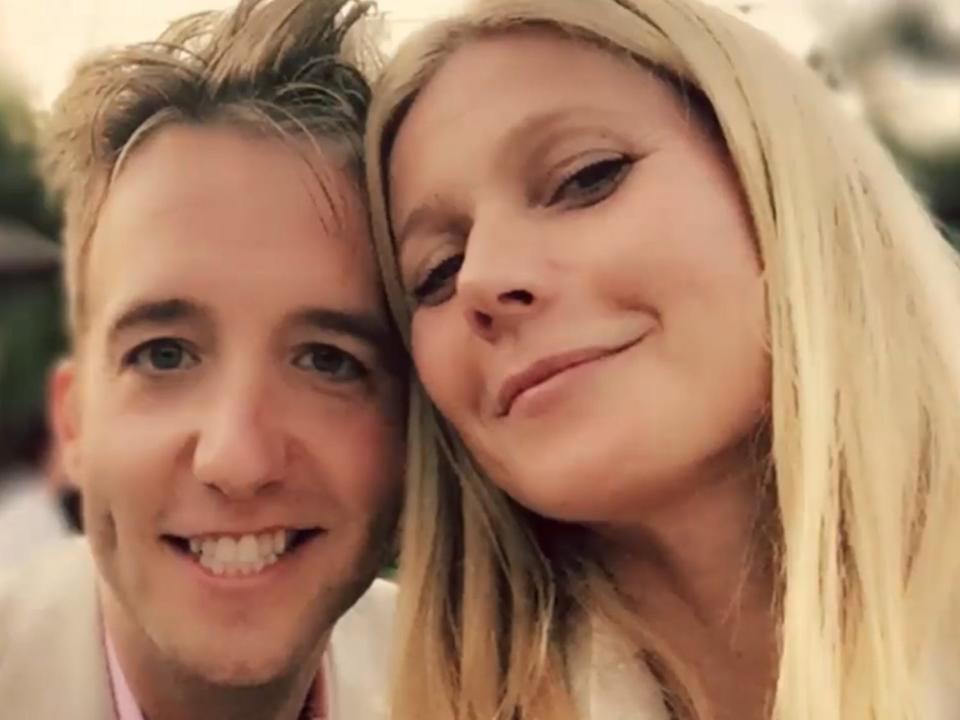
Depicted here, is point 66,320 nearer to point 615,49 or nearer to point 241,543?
point 241,543

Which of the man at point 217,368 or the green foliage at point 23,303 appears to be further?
the green foliage at point 23,303

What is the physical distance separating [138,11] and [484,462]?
1.13ft

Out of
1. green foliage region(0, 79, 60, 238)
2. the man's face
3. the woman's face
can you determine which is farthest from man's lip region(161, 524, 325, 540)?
green foliage region(0, 79, 60, 238)

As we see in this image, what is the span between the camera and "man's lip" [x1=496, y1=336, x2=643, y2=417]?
622 mm

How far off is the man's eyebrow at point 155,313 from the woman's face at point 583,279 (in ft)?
0.40

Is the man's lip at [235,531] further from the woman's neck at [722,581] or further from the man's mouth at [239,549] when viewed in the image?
the woman's neck at [722,581]

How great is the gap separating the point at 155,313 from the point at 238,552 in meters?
0.13

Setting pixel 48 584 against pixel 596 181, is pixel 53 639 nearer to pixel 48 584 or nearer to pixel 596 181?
pixel 48 584

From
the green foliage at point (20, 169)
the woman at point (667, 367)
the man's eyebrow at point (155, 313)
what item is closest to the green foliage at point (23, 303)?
the green foliage at point (20, 169)

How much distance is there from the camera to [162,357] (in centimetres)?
72

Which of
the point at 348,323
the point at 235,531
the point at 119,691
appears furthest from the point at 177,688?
the point at 348,323

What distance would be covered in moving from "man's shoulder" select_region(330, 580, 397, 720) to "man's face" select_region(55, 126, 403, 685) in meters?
0.08

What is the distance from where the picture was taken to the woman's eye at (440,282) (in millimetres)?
711

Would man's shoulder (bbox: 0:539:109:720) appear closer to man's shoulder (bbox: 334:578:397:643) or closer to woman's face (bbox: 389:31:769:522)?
man's shoulder (bbox: 334:578:397:643)
